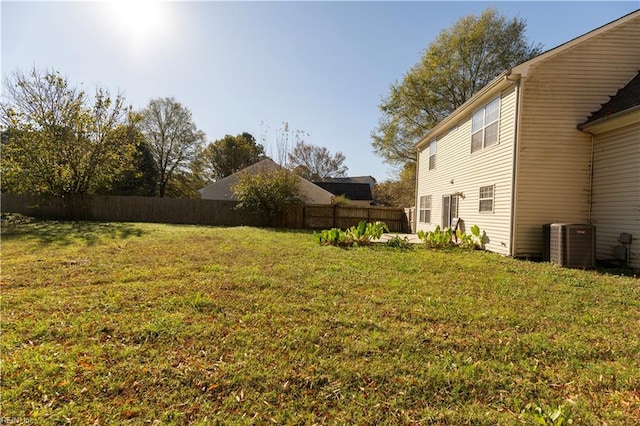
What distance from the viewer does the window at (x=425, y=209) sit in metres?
14.1

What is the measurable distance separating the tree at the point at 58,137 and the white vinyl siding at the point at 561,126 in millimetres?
18535

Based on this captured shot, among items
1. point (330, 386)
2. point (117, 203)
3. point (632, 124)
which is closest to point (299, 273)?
point (330, 386)

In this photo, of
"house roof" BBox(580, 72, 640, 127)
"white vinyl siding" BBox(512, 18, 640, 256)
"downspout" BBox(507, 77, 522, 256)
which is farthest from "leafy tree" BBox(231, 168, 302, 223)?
"house roof" BBox(580, 72, 640, 127)

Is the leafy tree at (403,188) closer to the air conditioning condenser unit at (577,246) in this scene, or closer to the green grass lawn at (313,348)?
the air conditioning condenser unit at (577,246)

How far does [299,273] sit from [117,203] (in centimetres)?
1705

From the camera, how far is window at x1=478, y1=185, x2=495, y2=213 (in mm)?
8594

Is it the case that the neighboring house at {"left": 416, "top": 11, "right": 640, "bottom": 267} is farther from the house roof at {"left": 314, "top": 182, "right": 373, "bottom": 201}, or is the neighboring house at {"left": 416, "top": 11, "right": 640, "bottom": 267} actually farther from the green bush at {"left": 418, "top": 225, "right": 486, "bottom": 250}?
the house roof at {"left": 314, "top": 182, "right": 373, "bottom": 201}

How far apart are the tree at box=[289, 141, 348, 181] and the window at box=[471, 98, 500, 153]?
28848mm

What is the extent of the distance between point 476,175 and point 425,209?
17.2 ft

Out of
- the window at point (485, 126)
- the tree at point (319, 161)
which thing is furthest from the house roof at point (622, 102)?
the tree at point (319, 161)

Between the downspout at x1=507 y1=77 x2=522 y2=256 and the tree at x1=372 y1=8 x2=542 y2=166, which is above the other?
the tree at x1=372 y1=8 x2=542 y2=166

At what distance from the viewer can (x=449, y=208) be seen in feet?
38.5

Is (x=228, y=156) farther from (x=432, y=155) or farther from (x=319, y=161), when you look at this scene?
(x=432, y=155)

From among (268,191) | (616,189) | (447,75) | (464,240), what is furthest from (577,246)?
(447,75)
